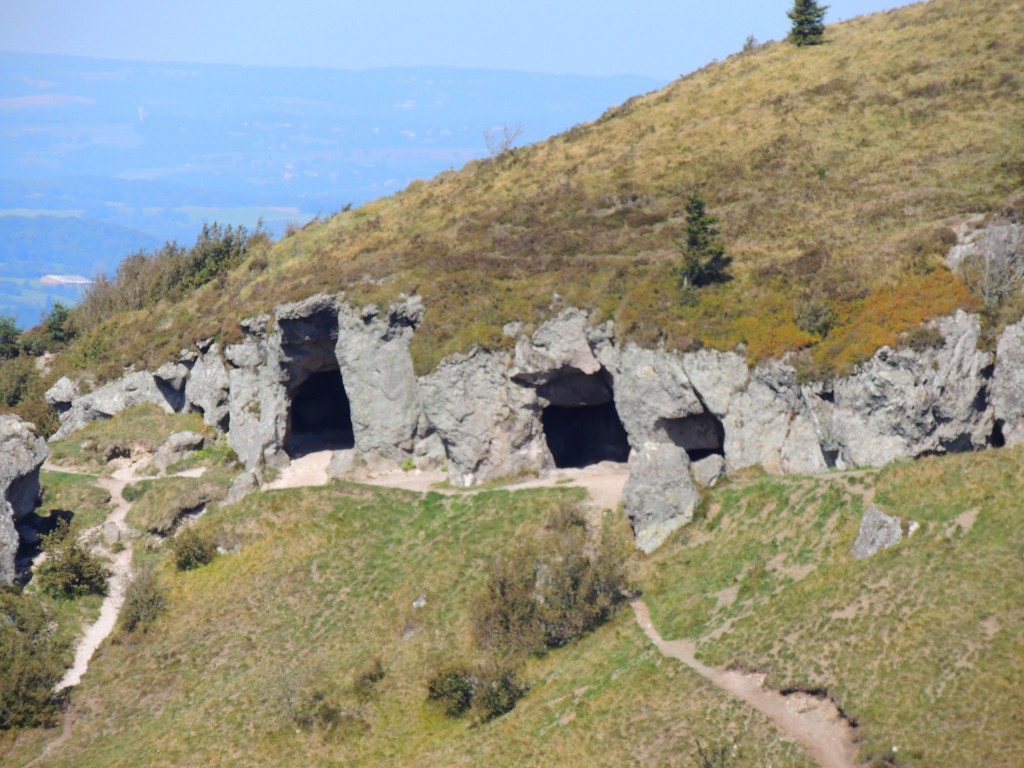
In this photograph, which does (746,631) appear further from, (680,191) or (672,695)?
(680,191)

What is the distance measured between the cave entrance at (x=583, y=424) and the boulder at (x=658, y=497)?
10935mm

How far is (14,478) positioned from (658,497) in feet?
119

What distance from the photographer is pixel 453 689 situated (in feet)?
147

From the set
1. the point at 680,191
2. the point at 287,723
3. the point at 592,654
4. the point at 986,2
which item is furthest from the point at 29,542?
the point at 986,2

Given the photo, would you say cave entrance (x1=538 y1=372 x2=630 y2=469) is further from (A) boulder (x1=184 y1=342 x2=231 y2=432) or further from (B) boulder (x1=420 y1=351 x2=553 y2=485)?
(A) boulder (x1=184 y1=342 x2=231 y2=432)

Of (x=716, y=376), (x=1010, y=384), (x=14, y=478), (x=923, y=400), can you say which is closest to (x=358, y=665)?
(x=716, y=376)

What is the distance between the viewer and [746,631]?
40.9 metres

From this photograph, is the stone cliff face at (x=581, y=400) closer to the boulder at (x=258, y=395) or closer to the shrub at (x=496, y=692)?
the boulder at (x=258, y=395)

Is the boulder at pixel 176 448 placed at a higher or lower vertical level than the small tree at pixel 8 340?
lower

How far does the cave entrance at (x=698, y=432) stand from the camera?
5678 centimetres

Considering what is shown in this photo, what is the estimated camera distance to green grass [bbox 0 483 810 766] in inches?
1532

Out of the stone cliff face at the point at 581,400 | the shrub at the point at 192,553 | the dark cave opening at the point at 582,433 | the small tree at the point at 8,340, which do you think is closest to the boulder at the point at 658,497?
the stone cliff face at the point at 581,400

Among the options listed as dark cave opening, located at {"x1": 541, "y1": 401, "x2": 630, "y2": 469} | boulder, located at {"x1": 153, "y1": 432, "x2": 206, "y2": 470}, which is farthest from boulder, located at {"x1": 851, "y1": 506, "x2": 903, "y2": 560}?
boulder, located at {"x1": 153, "y1": 432, "x2": 206, "y2": 470}

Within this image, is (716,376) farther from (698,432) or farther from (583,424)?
(583,424)
